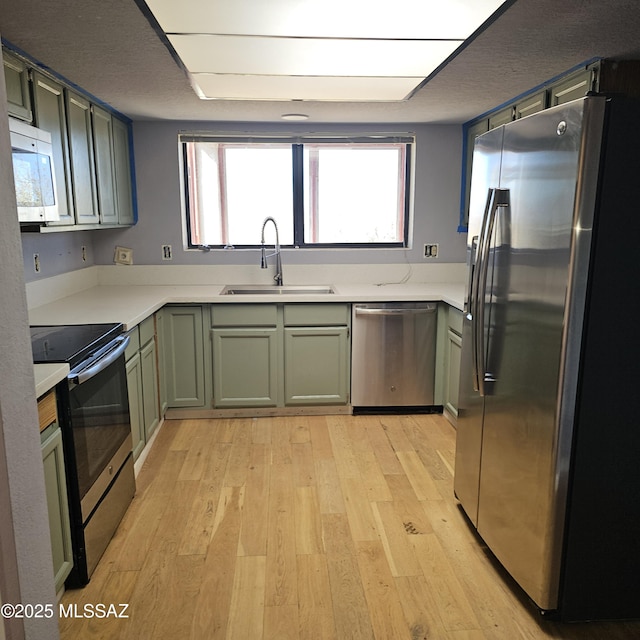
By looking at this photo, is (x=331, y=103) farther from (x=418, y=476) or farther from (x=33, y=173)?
(x=418, y=476)

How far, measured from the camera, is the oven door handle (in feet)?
6.43

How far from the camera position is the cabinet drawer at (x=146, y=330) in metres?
3.08

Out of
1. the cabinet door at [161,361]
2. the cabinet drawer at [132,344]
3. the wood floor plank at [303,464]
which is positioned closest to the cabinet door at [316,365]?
the wood floor plank at [303,464]

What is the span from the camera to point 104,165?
3.35m

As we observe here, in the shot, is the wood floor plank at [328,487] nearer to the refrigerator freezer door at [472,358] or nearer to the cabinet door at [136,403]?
the refrigerator freezer door at [472,358]

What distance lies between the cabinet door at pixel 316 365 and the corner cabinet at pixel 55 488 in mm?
1960

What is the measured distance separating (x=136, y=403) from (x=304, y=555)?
127cm

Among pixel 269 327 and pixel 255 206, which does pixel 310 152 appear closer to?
pixel 255 206

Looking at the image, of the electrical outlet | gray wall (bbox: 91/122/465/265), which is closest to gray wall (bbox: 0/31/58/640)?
gray wall (bbox: 91/122/465/265)

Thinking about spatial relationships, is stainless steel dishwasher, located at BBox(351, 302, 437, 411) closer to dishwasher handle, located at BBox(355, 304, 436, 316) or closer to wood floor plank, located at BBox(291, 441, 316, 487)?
dishwasher handle, located at BBox(355, 304, 436, 316)

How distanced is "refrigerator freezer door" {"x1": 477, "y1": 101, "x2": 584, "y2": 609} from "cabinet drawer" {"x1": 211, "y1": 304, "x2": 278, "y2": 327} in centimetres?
181

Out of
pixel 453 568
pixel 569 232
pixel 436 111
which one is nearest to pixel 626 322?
pixel 569 232

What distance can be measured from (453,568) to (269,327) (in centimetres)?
198

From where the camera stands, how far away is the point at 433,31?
1.96 meters
